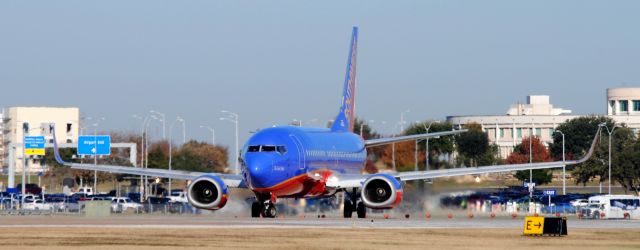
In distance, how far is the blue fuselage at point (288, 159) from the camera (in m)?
71.9

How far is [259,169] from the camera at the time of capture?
71312 mm

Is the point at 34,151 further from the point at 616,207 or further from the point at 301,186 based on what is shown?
the point at 301,186

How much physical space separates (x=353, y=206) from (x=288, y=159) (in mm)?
6535

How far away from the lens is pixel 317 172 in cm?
7700

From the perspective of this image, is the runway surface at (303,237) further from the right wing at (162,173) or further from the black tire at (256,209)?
the right wing at (162,173)

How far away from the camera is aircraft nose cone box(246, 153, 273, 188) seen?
→ 71.3 m

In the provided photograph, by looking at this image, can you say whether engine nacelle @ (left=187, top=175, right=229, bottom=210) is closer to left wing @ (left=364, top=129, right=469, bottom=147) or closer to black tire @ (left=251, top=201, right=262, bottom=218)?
black tire @ (left=251, top=201, right=262, bottom=218)

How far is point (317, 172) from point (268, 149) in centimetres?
514

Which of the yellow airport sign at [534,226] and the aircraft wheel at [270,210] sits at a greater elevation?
the aircraft wheel at [270,210]

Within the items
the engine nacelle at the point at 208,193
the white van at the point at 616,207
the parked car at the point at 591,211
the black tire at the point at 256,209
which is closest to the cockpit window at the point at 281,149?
the black tire at the point at 256,209

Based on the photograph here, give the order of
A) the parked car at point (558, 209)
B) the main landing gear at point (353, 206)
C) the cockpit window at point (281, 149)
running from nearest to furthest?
the cockpit window at point (281, 149) < the main landing gear at point (353, 206) < the parked car at point (558, 209)

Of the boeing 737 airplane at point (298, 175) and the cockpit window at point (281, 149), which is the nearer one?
the boeing 737 airplane at point (298, 175)

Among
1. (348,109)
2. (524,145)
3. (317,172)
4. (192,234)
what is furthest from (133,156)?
(192,234)

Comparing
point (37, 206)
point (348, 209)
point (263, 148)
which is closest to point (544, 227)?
point (263, 148)
